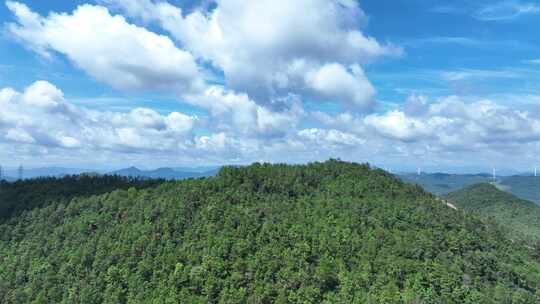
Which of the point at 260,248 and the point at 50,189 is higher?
the point at 50,189

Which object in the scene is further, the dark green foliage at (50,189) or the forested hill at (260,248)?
the dark green foliage at (50,189)

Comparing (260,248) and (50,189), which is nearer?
(260,248)

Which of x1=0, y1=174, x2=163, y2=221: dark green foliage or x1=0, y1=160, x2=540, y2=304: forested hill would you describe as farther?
x1=0, y1=174, x2=163, y2=221: dark green foliage

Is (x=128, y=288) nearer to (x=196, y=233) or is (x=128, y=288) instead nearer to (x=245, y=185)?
(x=196, y=233)
